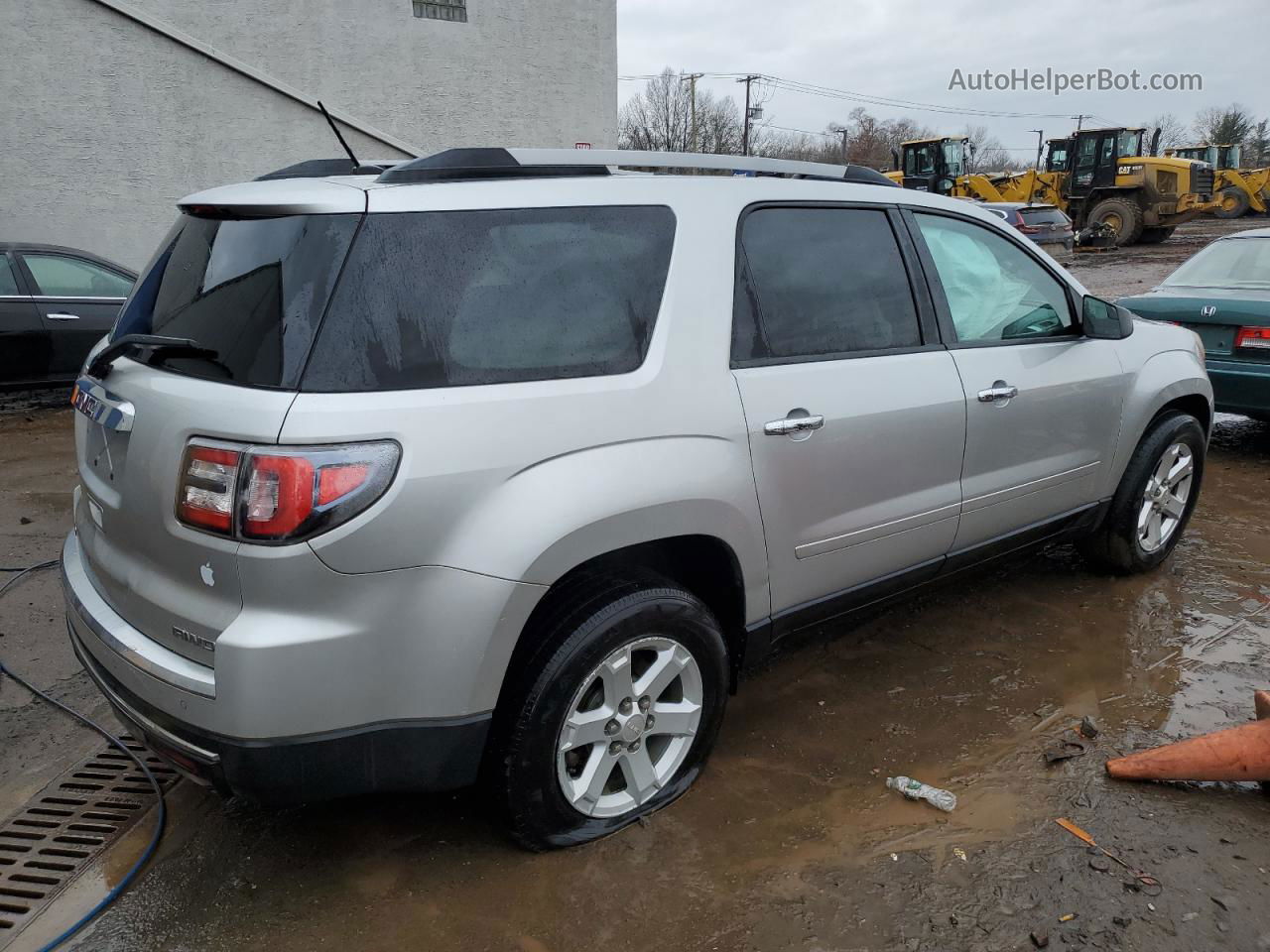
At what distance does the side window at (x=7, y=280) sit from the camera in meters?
7.45

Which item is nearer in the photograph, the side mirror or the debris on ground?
the debris on ground

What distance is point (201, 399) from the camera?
2.07 m

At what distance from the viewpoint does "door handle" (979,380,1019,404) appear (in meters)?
3.33

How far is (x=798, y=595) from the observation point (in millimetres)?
2936

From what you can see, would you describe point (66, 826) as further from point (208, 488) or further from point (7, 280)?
point (7, 280)

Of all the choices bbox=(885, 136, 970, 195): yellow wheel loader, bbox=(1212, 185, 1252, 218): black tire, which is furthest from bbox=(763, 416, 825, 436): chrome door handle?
bbox=(1212, 185, 1252, 218): black tire

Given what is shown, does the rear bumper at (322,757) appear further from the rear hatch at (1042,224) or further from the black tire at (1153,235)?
the black tire at (1153,235)

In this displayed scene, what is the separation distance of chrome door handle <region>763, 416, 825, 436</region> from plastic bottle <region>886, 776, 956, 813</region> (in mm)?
1129

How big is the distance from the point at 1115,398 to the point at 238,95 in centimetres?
1126

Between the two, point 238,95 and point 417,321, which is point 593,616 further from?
point 238,95

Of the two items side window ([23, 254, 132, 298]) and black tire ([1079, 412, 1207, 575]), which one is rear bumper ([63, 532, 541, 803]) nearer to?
black tire ([1079, 412, 1207, 575])

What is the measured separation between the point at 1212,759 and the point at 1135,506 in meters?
1.64

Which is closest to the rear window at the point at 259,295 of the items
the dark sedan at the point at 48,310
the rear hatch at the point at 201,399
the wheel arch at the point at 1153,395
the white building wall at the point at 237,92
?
the rear hatch at the point at 201,399

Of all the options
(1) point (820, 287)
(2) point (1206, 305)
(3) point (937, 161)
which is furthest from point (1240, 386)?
(3) point (937, 161)
